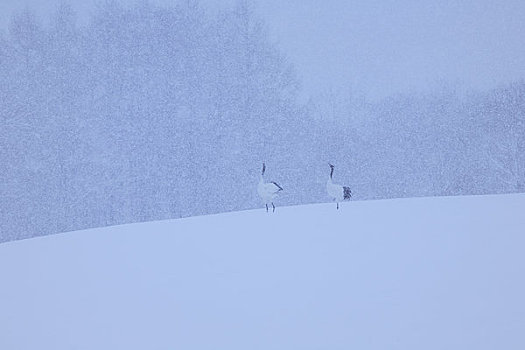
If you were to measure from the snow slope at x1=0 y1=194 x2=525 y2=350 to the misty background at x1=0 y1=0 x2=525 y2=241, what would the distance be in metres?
1.93

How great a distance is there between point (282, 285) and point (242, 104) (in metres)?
4.08

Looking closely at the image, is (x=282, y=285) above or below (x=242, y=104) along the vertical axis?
below

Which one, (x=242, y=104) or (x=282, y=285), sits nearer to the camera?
(x=282, y=285)

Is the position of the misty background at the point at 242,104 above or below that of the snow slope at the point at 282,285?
above

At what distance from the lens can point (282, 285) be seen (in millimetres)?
3180

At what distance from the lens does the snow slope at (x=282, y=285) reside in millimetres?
2533

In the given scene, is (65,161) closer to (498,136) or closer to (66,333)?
(66,333)

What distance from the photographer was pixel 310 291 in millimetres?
3059

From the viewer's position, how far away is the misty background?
6.67 m

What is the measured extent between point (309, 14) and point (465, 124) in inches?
92.5

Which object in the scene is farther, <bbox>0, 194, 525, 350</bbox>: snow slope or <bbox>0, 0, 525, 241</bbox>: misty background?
<bbox>0, 0, 525, 241</bbox>: misty background

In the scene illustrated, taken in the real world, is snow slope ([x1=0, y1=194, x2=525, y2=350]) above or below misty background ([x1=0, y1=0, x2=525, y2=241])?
below

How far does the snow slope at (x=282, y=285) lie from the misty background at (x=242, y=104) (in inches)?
76.2

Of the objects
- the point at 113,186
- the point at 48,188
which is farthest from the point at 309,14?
the point at 48,188
